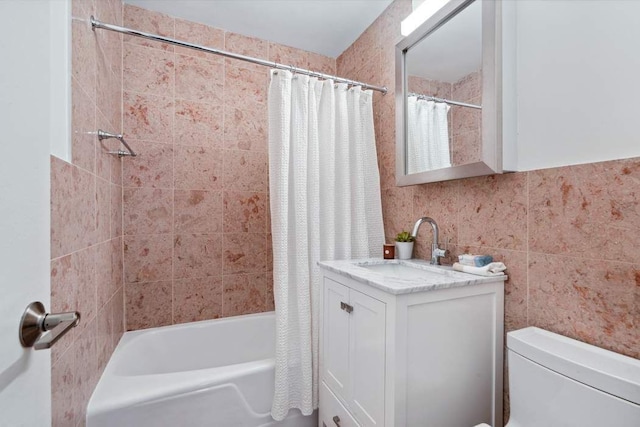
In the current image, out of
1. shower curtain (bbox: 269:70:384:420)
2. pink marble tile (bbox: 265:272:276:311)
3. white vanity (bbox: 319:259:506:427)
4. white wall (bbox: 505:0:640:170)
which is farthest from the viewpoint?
pink marble tile (bbox: 265:272:276:311)

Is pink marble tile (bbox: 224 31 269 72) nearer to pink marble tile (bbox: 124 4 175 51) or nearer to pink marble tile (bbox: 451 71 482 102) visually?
pink marble tile (bbox: 124 4 175 51)

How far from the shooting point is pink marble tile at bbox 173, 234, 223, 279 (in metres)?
1.99

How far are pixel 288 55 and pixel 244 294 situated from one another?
6.38 ft

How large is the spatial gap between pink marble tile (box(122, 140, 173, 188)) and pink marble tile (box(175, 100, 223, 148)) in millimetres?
136

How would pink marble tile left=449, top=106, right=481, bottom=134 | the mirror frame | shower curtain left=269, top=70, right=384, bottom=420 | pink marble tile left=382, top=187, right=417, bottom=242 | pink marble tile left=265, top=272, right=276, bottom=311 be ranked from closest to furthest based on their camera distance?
the mirror frame < pink marble tile left=449, top=106, right=481, bottom=134 < shower curtain left=269, top=70, right=384, bottom=420 < pink marble tile left=382, top=187, right=417, bottom=242 < pink marble tile left=265, top=272, right=276, bottom=311

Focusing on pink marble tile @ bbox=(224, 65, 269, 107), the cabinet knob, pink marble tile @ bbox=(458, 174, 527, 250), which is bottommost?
the cabinet knob

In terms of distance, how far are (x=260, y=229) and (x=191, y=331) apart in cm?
85

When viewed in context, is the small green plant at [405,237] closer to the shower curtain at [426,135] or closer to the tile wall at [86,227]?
the shower curtain at [426,135]

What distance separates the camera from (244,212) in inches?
85.7

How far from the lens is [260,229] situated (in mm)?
2217

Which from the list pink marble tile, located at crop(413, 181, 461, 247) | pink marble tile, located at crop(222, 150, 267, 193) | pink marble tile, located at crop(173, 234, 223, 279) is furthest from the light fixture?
pink marble tile, located at crop(173, 234, 223, 279)

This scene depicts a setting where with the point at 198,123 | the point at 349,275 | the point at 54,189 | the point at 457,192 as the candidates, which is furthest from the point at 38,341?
the point at 198,123

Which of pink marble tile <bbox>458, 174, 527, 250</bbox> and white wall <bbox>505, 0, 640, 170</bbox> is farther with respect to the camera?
pink marble tile <bbox>458, 174, 527, 250</bbox>

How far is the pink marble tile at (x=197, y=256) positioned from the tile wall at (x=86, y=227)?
1.25 feet
